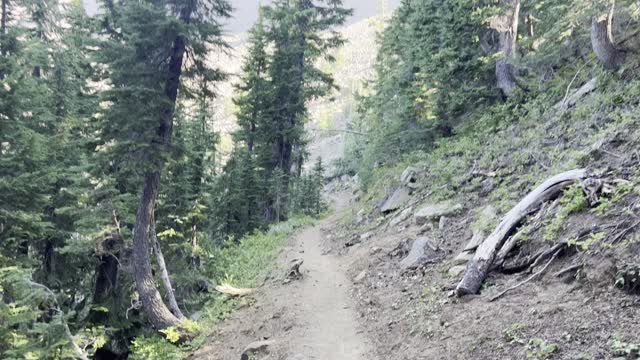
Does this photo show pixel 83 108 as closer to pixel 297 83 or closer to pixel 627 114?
pixel 297 83

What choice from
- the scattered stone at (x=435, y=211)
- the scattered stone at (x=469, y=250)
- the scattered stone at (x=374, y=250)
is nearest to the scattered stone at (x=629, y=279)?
the scattered stone at (x=469, y=250)

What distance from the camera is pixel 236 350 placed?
31.3ft

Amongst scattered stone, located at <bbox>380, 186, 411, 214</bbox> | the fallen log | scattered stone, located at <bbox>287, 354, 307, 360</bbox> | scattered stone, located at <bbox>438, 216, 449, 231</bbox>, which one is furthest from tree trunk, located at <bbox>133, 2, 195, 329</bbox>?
scattered stone, located at <bbox>380, 186, 411, 214</bbox>

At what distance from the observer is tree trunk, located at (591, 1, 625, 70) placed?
37.9 feet

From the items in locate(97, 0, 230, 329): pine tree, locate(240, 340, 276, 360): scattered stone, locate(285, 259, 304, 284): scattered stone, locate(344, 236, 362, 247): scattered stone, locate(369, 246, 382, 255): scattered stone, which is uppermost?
locate(97, 0, 230, 329): pine tree

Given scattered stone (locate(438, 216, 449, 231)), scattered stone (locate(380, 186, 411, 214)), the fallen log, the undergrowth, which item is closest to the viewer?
the fallen log

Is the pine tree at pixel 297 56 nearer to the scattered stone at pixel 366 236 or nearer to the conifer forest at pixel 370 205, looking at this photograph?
the conifer forest at pixel 370 205

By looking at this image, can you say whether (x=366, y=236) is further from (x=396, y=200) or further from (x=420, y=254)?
(x=420, y=254)

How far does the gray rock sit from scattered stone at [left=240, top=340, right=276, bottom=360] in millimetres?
3643

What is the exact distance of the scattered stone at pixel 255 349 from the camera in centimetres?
862

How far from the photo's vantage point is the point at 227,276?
16.4 metres

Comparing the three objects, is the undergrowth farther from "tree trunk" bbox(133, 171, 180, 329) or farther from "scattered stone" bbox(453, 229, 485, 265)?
"scattered stone" bbox(453, 229, 485, 265)

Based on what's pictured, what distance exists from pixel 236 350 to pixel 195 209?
10.5 metres

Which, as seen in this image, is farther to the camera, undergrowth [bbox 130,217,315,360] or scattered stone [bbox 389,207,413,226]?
scattered stone [bbox 389,207,413,226]
